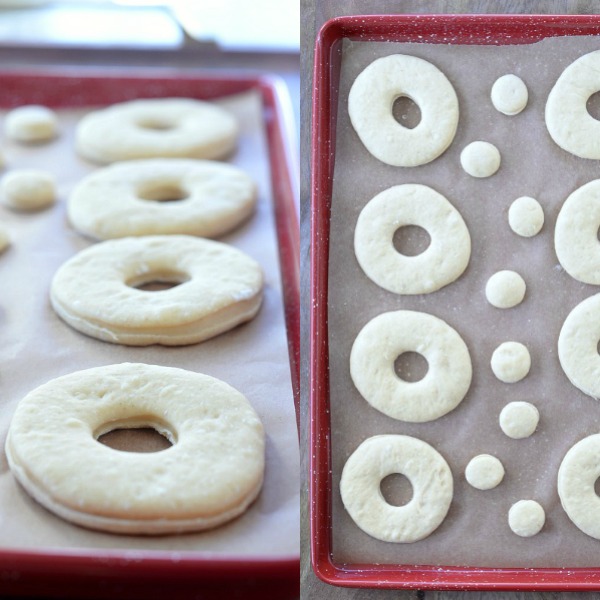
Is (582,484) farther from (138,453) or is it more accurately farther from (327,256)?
(138,453)

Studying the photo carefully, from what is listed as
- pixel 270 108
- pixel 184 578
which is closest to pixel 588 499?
pixel 184 578

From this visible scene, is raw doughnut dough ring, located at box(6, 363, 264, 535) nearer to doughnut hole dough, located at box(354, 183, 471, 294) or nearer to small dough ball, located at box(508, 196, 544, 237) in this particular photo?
doughnut hole dough, located at box(354, 183, 471, 294)

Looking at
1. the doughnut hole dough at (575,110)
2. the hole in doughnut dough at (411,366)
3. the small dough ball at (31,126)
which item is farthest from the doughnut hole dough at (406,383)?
the small dough ball at (31,126)

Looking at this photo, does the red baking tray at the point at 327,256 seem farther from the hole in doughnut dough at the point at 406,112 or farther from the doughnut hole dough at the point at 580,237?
the doughnut hole dough at the point at 580,237

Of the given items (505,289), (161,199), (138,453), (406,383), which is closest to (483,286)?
(505,289)

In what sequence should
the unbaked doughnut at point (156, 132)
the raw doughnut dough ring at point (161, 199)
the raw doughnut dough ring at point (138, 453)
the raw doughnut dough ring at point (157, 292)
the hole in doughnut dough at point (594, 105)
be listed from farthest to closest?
the unbaked doughnut at point (156, 132), the raw doughnut dough ring at point (161, 199), the raw doughnut dough ring at point (157, 292), the hole in doughnut dough at point (594, 105), the raw doughnut dough ring at point (138, 453)

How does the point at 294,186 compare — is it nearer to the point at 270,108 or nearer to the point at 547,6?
the point at 270,108
